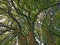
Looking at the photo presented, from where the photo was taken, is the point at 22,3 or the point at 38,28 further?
the point at 38,28

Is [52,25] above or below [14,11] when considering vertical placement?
below

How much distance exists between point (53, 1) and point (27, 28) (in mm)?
2114

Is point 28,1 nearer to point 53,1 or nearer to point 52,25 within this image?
point 53,1

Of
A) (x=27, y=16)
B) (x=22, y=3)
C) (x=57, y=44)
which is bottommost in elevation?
(x=57, y=44)

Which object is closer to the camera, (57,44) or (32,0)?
(32,0)

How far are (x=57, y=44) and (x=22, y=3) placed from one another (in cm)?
366

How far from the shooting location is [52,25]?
467 inches

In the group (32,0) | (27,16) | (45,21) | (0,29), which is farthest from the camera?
(0,29)

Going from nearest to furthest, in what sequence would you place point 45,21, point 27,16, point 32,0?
point 32,0 < point 27,16 < point 45,21

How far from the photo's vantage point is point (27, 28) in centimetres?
1145

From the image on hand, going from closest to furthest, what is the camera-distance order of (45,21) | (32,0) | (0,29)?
1. (32,0)
2. (45,21)
3. (0,29)

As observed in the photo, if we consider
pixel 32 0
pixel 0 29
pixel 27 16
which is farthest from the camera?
pixel 0 29

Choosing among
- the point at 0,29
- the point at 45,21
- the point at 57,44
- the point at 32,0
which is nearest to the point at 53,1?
the point at 32,0

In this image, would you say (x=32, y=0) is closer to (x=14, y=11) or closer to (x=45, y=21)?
(x=14, y=11)
